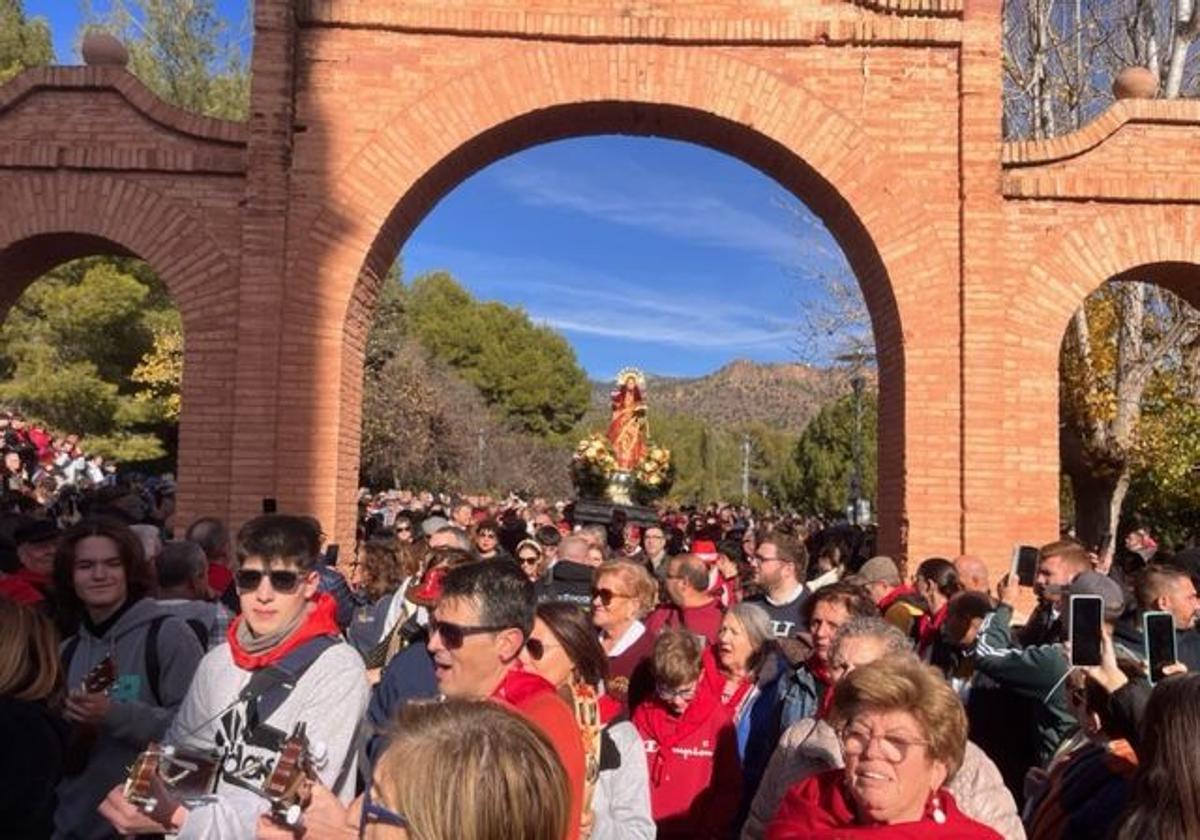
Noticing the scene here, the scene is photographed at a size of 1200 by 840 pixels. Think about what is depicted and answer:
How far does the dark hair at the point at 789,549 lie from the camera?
259 inches

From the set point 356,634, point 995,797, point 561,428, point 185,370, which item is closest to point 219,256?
point 185,370

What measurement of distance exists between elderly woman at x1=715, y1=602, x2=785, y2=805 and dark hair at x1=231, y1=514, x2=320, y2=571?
1882mm

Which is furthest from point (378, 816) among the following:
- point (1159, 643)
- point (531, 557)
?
point (531, 557)

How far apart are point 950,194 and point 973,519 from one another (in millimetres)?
3183

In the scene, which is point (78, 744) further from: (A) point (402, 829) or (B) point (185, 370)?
(B) point (185, 370)

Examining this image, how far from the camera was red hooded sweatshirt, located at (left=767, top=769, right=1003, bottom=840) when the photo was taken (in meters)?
2.67

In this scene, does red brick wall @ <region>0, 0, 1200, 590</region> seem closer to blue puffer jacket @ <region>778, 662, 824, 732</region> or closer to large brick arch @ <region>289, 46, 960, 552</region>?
large brick arch @ <region>289, 46, 960, 552</region>

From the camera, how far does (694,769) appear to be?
441cm

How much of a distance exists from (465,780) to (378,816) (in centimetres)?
17

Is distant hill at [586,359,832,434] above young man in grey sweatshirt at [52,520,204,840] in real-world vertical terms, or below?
above

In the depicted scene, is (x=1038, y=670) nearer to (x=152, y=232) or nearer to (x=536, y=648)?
(x=536, y=648)

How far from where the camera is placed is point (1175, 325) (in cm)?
1875

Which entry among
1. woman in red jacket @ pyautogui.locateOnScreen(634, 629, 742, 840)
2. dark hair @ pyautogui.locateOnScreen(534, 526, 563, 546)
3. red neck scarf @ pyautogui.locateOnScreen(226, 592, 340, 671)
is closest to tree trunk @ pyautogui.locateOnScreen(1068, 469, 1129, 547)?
dark hair @ pyautogui.locateOnScreen(534, 526, 563, 546)

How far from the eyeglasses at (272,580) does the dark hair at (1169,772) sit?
2.34 metres
